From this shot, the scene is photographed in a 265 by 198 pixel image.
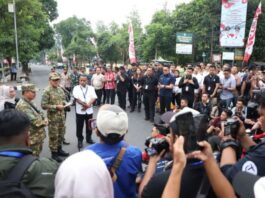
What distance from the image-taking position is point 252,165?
2.17m

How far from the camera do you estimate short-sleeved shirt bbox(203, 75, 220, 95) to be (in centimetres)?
1004

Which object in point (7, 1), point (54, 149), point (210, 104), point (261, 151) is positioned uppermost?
point (7, 1)

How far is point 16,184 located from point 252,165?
1.42 m

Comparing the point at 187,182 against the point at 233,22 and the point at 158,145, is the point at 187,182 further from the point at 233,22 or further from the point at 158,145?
the point at 233,22

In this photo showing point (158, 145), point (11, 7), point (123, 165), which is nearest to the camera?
point (158, 145)

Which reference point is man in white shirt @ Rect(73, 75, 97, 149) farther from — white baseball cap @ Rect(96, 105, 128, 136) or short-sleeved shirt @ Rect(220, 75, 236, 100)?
white baseball cap @ Rect(96, 105, 128, 136)

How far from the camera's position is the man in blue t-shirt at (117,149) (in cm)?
250

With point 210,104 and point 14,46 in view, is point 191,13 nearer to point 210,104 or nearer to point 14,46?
point 14,46

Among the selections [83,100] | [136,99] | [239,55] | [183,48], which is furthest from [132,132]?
[239,55]

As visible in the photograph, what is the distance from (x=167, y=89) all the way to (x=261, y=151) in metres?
8.12

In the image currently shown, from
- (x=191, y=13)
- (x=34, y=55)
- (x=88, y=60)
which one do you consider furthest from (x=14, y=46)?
(x=88, y=60)

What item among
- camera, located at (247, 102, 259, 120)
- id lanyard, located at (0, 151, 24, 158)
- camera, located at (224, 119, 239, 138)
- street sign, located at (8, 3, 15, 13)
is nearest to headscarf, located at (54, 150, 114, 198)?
id lanyard, located at (0, 151, 24, 158)

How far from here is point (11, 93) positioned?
20.9 feet

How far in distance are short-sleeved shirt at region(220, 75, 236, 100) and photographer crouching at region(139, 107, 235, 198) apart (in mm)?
8036
